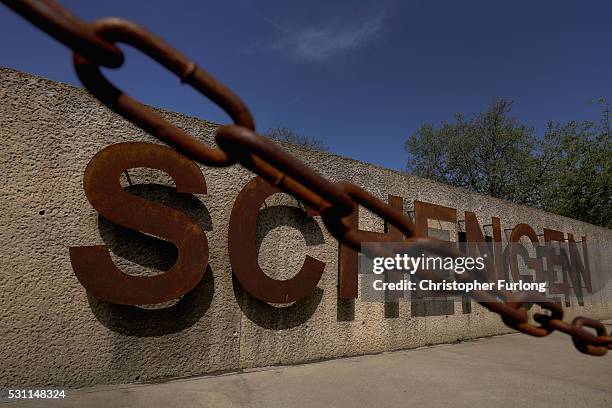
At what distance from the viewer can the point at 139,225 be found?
384 cm

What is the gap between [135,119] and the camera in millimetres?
762

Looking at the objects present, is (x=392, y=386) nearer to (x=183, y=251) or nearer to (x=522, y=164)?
(x=183, y=251)

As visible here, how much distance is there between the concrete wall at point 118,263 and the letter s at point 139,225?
0.58 ft

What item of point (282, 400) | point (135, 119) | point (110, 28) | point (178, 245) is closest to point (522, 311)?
point (135, 119)

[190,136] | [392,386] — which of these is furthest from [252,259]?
[190,136]

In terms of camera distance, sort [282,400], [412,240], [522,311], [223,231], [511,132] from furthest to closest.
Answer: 1. [511,132]
2. [223,231]
3. [282,400]
4. [522,311]
5. [412,240]

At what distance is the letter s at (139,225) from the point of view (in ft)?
11.8

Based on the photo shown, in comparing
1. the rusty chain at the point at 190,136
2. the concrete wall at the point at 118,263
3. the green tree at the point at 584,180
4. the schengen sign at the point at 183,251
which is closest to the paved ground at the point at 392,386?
the concrete wall at the point at 118,263

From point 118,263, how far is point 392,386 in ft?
10.1

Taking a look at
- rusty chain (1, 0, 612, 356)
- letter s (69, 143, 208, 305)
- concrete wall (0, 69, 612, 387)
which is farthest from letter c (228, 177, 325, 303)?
rusty chain (1, 0, 612, 356)

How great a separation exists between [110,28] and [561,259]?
11431 millimetres

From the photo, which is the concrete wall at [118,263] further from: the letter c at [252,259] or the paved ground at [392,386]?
the paved ground at [392,386]

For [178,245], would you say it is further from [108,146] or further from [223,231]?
[108,146]

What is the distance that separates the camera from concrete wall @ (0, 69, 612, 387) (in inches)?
134
